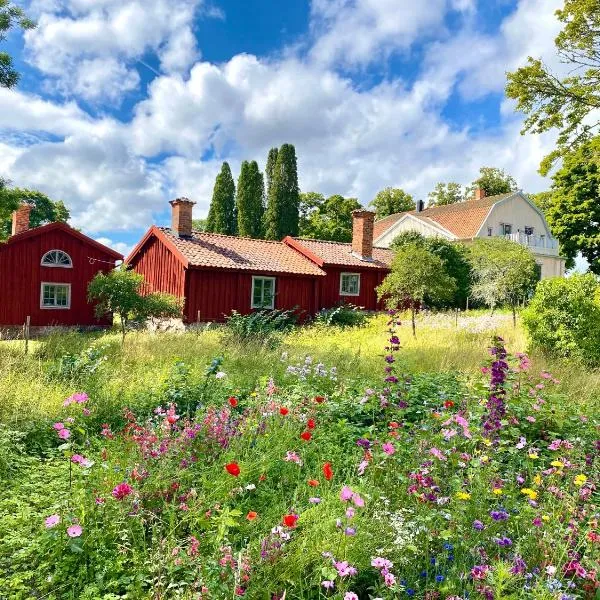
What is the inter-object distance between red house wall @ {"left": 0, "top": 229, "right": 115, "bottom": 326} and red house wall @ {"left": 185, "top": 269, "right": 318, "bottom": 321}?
5286 mm

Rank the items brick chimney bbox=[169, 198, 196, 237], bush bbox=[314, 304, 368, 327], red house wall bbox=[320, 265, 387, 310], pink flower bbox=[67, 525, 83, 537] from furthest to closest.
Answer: red house wall bbox=[320, 265, 387, 310], bush bbox=[314, 304, 368, 327], brick chimney bbox=[169, 198, 196, 237], pink flower bbox=[67, 525, 83, 537]

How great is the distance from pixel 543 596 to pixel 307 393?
132 inches

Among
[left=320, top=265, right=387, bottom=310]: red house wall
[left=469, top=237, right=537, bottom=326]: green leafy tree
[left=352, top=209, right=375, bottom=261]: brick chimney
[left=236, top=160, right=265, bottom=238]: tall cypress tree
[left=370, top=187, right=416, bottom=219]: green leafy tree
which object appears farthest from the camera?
[left=370, top=187, right=416, bottom=219]: green leafy tree

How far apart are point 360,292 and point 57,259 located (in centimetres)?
1389

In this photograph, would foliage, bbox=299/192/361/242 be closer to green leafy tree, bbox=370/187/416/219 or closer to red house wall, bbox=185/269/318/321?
green leafy tree, bbox=370/187/416/219

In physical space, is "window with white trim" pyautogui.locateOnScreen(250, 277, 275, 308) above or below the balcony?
below

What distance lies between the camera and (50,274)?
20219mm

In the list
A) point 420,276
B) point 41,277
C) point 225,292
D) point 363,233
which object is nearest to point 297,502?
point 420,276

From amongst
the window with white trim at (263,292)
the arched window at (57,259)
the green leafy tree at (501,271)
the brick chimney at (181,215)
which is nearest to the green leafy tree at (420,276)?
the green leafy tree at (501,271)

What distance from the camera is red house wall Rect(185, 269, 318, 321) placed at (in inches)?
752

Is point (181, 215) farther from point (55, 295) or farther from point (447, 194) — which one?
point (447, 194)

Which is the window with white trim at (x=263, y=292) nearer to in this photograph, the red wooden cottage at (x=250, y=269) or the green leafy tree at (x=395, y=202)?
the red wooden cottage at (x=250, y=269)

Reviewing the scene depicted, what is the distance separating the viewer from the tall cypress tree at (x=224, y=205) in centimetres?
4469

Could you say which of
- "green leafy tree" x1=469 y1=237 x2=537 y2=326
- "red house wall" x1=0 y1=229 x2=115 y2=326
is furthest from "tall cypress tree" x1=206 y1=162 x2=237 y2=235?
"green leafy tree" x1=469 y1=237 x2=537 y2=326
